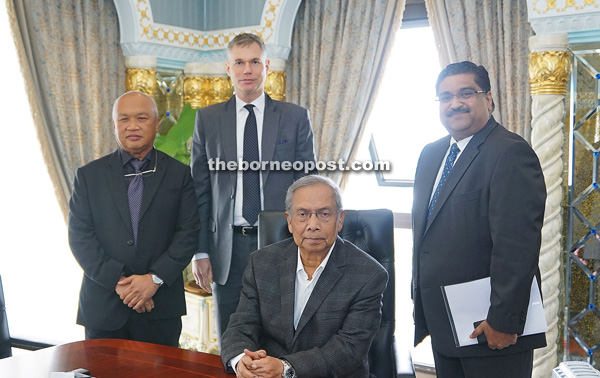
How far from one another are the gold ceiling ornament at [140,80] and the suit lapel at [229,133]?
1762 mm

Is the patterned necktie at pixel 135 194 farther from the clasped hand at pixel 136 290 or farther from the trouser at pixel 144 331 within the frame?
the trouser at pixel 144 331

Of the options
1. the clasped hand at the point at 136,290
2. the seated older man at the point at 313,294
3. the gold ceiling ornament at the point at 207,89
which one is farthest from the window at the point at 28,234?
the seated older man at the point at 313,294

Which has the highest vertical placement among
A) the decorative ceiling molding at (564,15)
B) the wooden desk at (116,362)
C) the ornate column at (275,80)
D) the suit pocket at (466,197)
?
the decorative ceiling molding at (564,15)

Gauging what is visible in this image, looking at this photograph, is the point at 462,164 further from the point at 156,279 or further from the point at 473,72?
the point at 156,279

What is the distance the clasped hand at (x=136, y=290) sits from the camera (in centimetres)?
235

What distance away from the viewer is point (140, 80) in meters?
4.35

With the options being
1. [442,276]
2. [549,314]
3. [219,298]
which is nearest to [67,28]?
[219,298]

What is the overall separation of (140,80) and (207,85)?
21.6 inches

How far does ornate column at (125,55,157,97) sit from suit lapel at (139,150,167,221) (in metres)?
1.96

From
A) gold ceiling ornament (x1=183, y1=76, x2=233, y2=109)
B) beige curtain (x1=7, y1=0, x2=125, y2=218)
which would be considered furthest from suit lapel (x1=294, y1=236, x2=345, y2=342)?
gold ceiling ornament (x1=183, y1=76, x2=233, y2=109)

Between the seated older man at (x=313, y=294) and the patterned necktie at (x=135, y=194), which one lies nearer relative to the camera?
the seated older man at (x=313, y=294)

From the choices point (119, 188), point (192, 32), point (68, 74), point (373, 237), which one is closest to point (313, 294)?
point (373, 237)

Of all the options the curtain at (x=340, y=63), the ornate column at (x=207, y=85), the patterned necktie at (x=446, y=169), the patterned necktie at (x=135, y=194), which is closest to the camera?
the patterned necktie at (x=446, y=169)

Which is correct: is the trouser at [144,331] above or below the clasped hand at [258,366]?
below
